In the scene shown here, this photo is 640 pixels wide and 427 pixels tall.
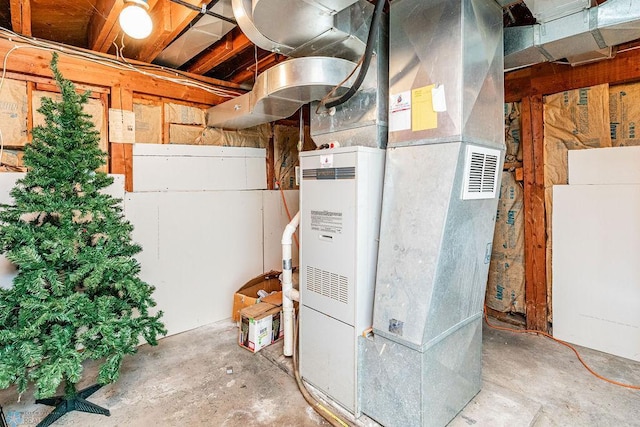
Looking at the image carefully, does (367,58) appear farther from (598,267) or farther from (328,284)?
(598,267)

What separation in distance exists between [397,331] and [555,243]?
2096 millimetres

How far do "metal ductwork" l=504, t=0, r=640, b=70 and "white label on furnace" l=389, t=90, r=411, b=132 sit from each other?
795 millimetres

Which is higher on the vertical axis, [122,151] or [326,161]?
[122,151]

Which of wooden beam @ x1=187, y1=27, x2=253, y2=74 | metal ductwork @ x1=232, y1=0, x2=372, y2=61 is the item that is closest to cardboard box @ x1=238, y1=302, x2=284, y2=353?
metal ductwork @ x1=232, y1=0, x2=372, y2=61

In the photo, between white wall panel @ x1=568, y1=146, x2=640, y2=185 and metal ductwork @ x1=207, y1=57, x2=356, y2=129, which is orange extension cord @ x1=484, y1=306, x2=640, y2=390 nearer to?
white wall panel @ x1=568, y1=146, x2=640, y2=185

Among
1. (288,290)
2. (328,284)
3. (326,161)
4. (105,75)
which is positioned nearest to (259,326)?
(288,290)

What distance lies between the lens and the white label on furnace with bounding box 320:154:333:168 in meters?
2.13

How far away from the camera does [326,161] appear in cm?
216

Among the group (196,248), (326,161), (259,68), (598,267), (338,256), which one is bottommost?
(598,267)

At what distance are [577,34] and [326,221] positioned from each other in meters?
1.74

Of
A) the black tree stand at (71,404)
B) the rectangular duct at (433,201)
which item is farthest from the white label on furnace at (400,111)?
the black tree stand at (71,404)

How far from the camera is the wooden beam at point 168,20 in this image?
224 centimetres

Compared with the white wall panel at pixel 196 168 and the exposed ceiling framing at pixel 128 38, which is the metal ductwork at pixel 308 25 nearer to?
the exposed ceiling framing at pixel 128 38

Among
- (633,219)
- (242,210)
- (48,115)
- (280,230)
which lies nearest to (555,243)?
(633,219)
